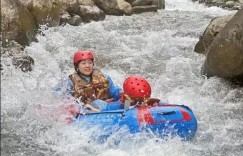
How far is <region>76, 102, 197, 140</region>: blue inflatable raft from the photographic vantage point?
5.20 meters

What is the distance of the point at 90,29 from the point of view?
41.5 feet

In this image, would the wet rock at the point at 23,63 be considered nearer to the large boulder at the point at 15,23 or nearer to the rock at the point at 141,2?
the large boulder at the point at 15,23

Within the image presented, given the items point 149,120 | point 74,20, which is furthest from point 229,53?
point 74,20

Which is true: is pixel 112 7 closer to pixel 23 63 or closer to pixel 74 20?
pixel 74 20

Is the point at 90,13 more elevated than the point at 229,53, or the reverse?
the point at 90,13

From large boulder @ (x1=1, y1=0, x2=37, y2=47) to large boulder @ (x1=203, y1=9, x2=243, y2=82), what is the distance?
4.09m

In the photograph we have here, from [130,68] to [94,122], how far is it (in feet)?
13.4

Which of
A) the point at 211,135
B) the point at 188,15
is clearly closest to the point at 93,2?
the point at 188,15

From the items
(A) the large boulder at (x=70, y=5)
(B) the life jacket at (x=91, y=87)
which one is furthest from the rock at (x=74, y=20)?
(B) the life jacket at (x=91, y=87)

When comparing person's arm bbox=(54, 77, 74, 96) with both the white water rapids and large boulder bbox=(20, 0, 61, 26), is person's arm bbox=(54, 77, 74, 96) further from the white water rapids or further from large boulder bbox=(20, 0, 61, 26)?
large boulder bbox=(20, 0, 61, 26)

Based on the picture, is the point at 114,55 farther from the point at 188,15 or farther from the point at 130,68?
the point at 188,15

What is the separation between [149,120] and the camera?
5.20 meters

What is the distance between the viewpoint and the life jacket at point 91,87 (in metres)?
5.90

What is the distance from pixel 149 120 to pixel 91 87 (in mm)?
1112
